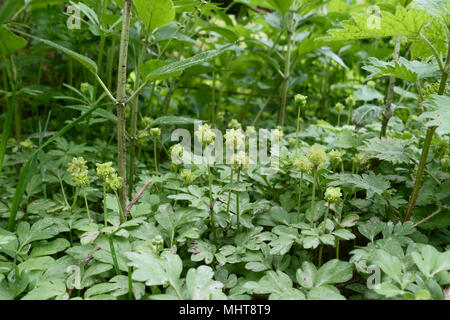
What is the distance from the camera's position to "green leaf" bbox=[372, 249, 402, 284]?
2.48 feet

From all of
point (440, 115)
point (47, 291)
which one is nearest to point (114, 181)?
point (47, 291)

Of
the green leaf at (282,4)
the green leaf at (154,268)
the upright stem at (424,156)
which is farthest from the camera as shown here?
the green leaf at (282,4)

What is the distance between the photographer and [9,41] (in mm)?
1274

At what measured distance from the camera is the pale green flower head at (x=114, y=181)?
0.92 m

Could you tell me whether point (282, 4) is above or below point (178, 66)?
above

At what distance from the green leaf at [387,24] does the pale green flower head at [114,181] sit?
68 cm

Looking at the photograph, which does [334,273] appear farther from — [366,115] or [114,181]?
[366,115]

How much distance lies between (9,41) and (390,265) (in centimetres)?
131

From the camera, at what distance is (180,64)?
0.90 m

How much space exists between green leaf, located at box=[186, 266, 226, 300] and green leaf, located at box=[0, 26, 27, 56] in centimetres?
99

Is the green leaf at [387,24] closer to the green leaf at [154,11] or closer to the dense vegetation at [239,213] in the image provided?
the dense vegetation at [239,213]

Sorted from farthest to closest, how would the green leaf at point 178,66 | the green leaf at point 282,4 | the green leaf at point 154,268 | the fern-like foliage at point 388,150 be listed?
the green leaf at point 282,4 → the fern-like foliage at point 388,150 → the green leaf at point 178,66 → the green leaf at point 154,268

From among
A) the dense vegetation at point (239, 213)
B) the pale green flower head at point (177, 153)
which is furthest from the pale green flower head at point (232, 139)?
the pale green flower head at point (177, 153)
